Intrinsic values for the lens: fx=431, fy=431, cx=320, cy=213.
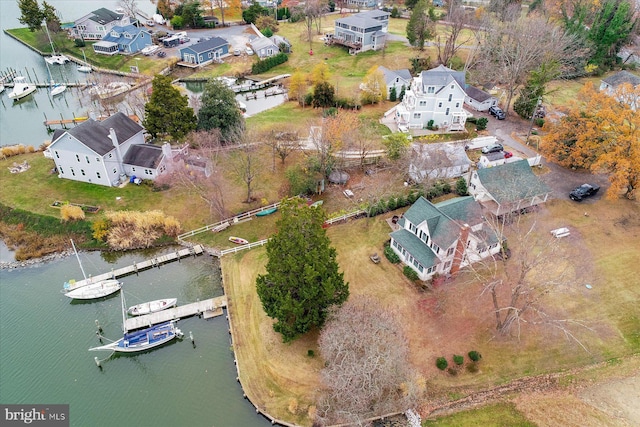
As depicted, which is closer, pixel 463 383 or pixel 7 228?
pixel 463 383

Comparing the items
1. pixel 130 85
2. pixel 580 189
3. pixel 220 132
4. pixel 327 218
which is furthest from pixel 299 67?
pixel 580 189

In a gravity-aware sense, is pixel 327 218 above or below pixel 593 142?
below

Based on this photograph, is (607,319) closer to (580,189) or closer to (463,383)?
(463,383)

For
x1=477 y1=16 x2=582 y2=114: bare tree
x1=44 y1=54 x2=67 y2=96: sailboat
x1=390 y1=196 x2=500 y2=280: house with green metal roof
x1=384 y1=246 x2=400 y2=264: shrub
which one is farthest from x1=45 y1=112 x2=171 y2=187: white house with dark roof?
x1=477 y1=16 x2=582 y2=114: bare tree

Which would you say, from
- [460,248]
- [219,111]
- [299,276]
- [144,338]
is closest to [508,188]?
[460,248]

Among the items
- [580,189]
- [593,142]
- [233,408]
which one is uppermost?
[593,142]

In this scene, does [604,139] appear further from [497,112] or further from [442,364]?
[442,364]

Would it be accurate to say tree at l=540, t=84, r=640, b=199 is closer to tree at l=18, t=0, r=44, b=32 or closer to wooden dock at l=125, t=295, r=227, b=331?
wooden dock at l=125, t=295, r=227, b=331

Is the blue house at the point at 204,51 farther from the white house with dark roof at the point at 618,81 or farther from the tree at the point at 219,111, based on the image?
the white house with dark roof at the point at 618,81
